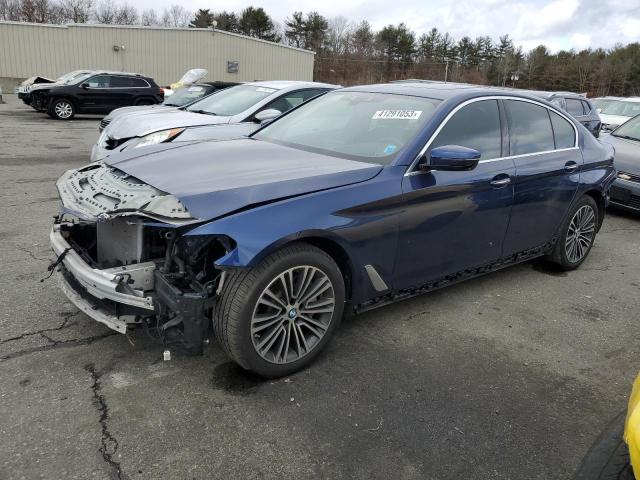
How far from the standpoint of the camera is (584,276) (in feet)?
16.7

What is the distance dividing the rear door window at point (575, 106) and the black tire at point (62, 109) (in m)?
15.3

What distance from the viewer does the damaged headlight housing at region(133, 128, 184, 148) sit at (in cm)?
663

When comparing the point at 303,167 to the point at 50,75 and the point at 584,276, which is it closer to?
the point at 584,276

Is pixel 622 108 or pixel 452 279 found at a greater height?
pixel 622 108

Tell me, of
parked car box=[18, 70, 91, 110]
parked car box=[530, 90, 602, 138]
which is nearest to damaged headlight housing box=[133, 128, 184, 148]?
parked car box=[530, 90, 602, 138]

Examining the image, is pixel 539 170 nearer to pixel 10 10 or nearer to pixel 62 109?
pixel 62 109

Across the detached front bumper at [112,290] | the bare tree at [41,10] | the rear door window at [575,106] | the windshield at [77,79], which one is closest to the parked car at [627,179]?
the rear door window at [575,106]

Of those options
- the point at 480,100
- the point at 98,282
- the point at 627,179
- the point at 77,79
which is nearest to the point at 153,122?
the point at 480,100

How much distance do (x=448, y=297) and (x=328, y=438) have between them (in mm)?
2118

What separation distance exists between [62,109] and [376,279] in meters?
17.6

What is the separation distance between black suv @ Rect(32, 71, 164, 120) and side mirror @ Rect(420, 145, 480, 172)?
17.2m

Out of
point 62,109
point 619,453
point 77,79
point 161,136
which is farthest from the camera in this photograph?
point 77,79

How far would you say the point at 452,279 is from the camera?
3.93m

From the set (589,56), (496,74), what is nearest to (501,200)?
(496,74)
